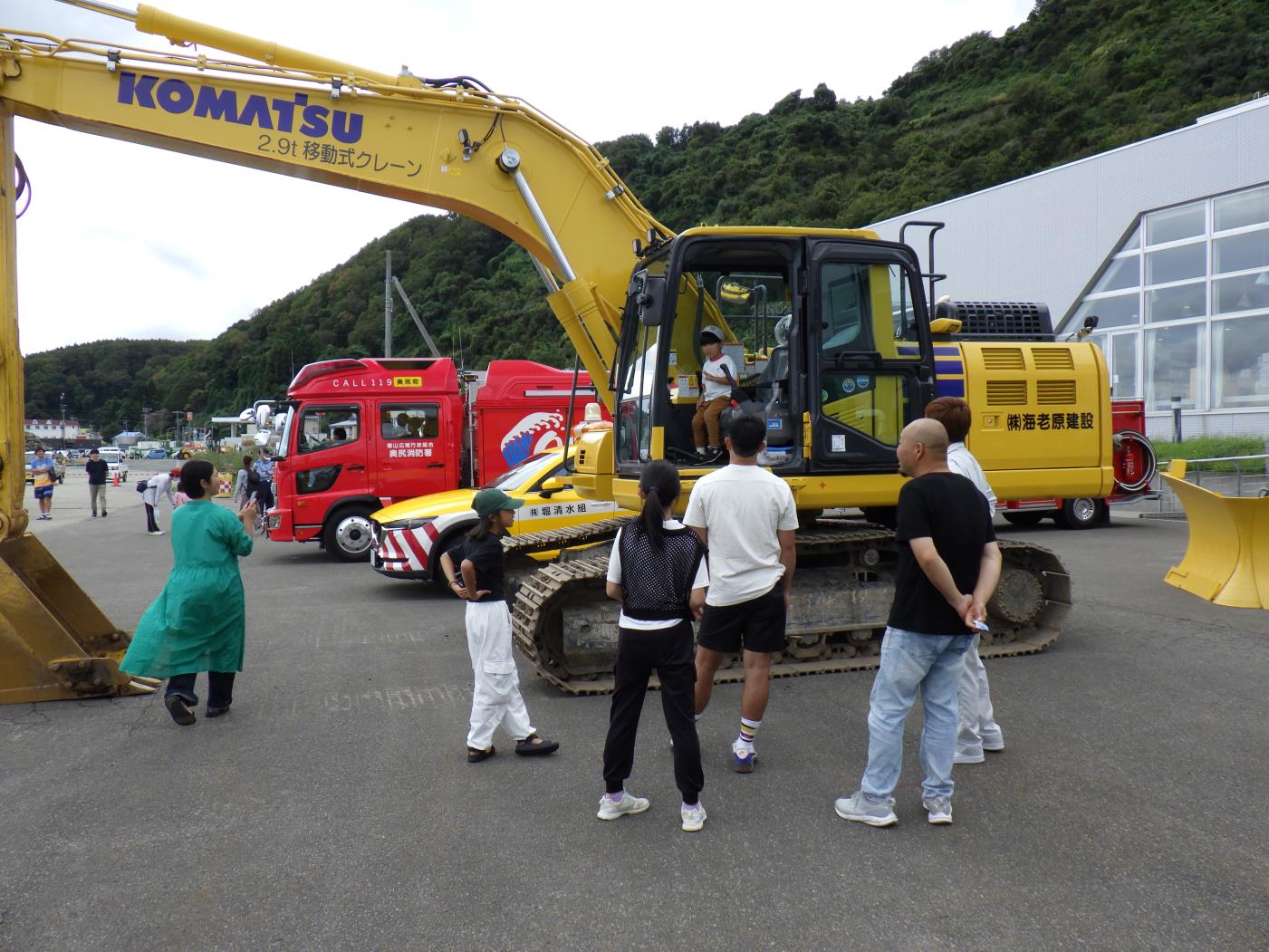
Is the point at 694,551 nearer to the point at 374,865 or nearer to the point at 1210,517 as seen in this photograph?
the point at 374,865

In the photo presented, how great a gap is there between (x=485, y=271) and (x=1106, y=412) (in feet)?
201

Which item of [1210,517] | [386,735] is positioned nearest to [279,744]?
[386,735]

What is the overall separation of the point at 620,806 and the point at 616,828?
0.35 feet

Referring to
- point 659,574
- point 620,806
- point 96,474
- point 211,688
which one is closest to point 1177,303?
point 659,574

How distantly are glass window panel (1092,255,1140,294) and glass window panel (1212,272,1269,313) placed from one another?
234 centimetres

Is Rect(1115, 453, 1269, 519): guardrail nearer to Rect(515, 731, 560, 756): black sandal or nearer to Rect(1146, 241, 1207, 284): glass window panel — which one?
Rect(1146, 241, 1207, 284): glass window panel

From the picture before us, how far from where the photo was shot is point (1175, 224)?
21641 millimetres

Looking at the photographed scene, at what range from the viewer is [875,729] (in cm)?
382

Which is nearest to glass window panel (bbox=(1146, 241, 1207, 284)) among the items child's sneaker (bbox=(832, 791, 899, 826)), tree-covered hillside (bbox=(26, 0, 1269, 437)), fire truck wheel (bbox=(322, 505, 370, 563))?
tree-covered hillside (bbox=(26, 0, 1269, 437))

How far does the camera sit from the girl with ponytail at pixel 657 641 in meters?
3.85

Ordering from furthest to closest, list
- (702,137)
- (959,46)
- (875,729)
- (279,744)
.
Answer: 1. (702,137)
2. (959,46)
3. (279,744)
4. (875,729)

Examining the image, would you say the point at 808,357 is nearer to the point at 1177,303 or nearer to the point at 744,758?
the point at 744,758

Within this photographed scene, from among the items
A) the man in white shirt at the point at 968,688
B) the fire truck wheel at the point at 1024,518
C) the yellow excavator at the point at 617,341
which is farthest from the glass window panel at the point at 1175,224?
the man in white shirt at the point at 968,688

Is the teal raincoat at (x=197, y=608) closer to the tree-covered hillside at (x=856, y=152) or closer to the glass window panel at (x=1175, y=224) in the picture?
the glass window panel at (x=1175, y=224)
